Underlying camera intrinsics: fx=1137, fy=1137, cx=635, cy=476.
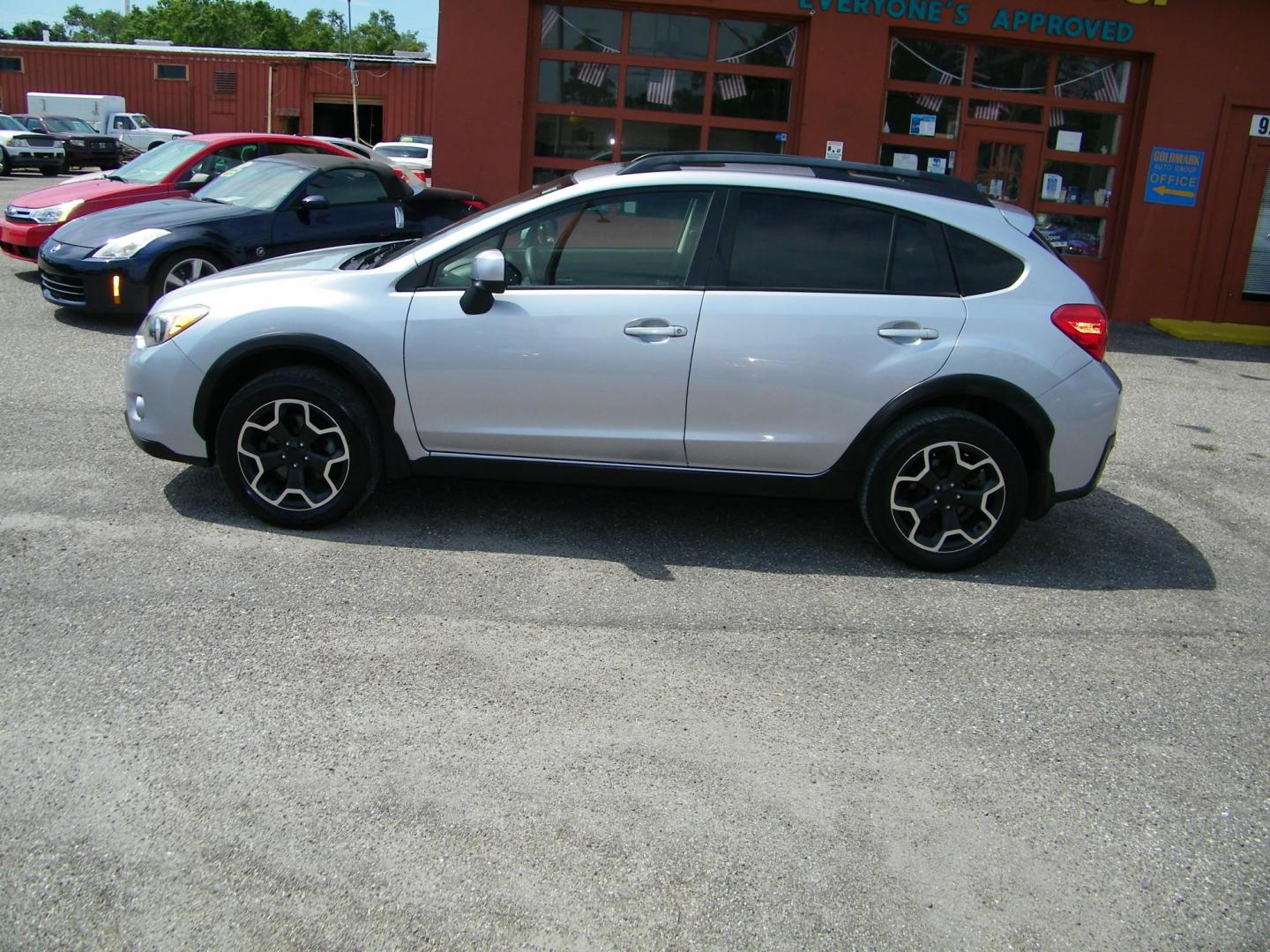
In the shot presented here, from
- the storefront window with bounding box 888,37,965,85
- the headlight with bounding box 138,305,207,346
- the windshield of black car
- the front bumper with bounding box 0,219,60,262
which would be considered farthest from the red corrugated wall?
the headlight with bounding box 138,305,207,346

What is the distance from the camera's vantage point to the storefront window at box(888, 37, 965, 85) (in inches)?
493

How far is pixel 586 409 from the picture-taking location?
16.3 ft

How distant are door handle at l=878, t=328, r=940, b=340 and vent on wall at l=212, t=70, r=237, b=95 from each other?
40969 mm

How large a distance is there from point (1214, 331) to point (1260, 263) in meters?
1.35

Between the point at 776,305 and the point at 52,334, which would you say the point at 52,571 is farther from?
the point at 52,334

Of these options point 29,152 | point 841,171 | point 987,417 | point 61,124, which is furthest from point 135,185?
point 61,124

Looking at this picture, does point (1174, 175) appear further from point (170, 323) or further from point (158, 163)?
point (170, 323)

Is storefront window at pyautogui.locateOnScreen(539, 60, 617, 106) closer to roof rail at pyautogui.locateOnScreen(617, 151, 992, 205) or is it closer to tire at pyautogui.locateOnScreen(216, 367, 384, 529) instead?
roof rail at pyautogui.locateOnScreen(617, 151, 992, 205)

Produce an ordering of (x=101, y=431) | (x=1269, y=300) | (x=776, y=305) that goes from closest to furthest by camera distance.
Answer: (x=776, y=305) < (x=101, y=431) < (x=1269, y=300)

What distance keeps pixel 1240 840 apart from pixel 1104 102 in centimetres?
1144

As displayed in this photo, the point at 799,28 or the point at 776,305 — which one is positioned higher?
the point at 799,28

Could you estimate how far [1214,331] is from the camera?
12.5 metres

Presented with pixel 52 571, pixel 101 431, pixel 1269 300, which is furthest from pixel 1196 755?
pixel 1269 300

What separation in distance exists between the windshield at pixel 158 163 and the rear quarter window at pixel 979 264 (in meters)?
8.83
